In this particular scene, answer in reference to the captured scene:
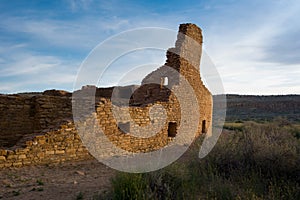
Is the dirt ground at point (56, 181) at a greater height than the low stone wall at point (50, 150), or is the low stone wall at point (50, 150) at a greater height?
the low stone wall at point (50, 150)

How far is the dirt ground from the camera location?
5070 millimetres

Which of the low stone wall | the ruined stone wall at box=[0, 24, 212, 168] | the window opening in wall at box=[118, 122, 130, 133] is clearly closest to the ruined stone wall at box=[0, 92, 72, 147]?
the ruined stone wall at box=[0, 24, 212, 168]

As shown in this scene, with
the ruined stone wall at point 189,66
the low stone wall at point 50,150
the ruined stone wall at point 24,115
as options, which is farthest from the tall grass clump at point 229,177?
the ruined stone wall at point 189,66

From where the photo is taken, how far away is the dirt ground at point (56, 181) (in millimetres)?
5070

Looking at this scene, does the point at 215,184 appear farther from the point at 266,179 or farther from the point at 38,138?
the point at 38,138

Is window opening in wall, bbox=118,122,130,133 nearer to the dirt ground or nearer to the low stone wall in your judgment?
the low stone wall

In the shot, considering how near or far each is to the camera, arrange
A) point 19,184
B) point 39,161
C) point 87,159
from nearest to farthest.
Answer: point 19,184
point 39,161
point 87,159

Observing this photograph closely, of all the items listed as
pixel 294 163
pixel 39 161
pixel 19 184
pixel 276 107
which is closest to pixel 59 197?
pixel 19 184

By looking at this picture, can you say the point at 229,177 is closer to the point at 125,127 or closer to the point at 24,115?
the point at 125,127

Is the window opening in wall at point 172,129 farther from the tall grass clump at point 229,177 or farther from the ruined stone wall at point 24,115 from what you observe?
the tall grass clump at point 229,177

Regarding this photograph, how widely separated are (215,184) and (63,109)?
21.4 ft

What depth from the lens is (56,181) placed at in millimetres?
6020

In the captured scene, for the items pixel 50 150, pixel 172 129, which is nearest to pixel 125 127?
pixel 172 129

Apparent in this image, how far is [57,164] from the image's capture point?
7.49 meters
